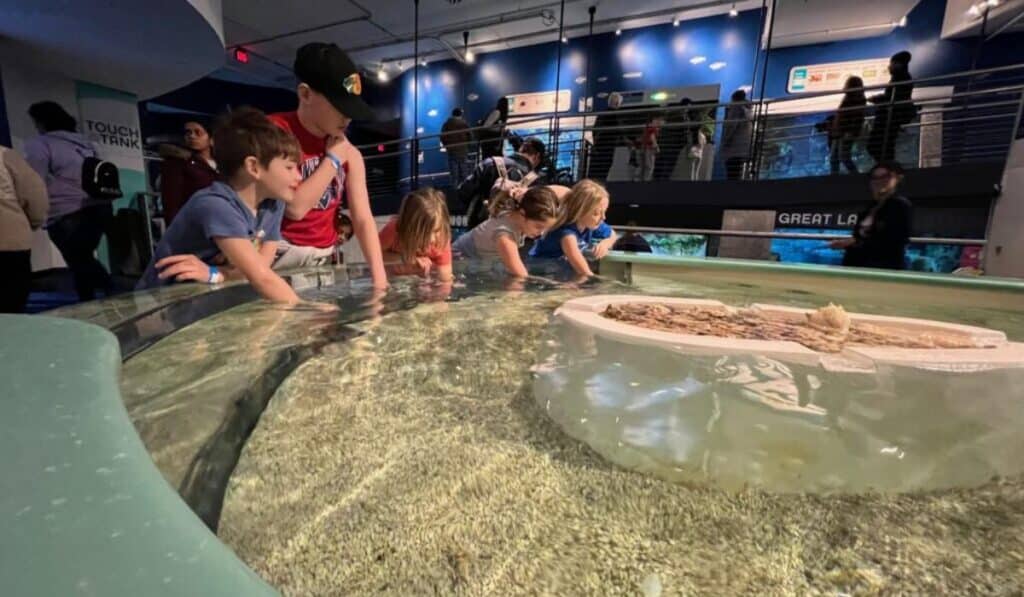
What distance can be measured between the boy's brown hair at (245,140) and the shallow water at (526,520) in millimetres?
996

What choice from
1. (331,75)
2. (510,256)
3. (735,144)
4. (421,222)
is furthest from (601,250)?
(735,144)

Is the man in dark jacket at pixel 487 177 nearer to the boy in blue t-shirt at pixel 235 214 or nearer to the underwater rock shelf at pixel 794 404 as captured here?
the boy in blue t-shirt at pixel 235 214

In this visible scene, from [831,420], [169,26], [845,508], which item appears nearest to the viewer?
[845,508]

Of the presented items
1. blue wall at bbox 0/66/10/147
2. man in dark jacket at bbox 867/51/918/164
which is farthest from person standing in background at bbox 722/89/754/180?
blue wall at bbox 0/66/10/147

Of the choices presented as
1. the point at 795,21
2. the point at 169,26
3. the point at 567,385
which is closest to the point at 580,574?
the point at 567,385

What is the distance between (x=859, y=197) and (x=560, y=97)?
21.7 feet

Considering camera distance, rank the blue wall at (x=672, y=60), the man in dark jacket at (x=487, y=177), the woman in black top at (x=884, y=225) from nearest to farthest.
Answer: the woman in black top at (x=884, y=225) < the man in dark jacket at (x=487, y=177) < the blue wall at (x=672, y=60)

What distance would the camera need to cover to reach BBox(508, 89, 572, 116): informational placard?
1037 centimetres

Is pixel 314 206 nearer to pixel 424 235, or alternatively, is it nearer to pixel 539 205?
pixel 424 235

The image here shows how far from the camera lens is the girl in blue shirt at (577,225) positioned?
2.78 meters

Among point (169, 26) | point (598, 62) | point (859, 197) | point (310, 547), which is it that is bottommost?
point (310, 547)

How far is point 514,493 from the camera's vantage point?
645mm

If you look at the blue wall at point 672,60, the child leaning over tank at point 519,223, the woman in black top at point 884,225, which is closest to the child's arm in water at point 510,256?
the child leaning over tank at point 519,223

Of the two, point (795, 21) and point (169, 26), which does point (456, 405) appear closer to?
point (169, 26)
